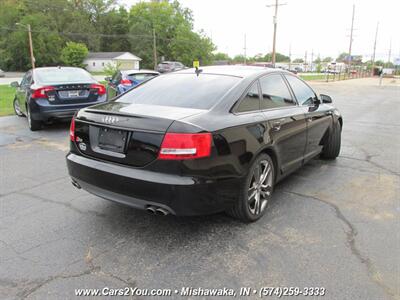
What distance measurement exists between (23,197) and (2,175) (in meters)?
1.11

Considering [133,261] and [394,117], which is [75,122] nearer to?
[133,261]

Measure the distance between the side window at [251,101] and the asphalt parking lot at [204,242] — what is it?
1164 millimetres

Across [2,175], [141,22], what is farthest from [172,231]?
[141,22]

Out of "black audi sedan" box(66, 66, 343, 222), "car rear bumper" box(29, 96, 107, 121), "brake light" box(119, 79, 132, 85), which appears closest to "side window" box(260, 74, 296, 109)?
"black audi sedan" box(66, 66, 343, 222)

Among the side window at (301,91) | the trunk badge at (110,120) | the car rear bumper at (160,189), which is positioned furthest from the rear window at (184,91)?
the side window at (301,91)

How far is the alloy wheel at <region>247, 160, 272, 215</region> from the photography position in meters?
3.48

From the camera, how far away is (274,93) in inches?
161

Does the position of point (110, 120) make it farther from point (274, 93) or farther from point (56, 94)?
point (56, 94)

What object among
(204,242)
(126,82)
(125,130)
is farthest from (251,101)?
(126,82)

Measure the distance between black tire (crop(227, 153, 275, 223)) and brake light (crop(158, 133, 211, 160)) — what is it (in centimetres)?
67

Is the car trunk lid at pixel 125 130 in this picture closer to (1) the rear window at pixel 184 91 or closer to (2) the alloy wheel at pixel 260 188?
Result: (1) the rear window at pixel 184 91

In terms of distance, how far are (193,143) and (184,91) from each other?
3.52 ft

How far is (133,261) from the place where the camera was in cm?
287

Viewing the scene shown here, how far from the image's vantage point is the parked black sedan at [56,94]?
7.82 meters
